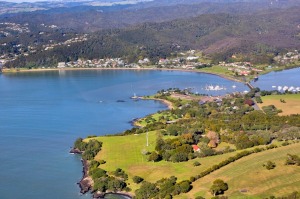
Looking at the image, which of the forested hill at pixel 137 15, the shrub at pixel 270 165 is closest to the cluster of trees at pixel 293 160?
the shrub at pixel 270 165

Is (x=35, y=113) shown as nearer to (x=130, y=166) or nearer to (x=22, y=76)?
(x=130, y=166)

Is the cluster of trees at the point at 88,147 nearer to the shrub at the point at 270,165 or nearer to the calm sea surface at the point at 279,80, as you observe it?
the shrub at the point at 270,165

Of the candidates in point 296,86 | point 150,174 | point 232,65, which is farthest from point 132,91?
point 150,174

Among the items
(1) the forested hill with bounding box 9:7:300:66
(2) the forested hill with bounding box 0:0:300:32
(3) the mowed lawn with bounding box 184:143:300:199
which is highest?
(2) the forested hill with bounding box 0:0:300:32

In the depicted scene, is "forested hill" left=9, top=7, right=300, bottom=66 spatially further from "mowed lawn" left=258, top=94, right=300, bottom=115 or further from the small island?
the small island

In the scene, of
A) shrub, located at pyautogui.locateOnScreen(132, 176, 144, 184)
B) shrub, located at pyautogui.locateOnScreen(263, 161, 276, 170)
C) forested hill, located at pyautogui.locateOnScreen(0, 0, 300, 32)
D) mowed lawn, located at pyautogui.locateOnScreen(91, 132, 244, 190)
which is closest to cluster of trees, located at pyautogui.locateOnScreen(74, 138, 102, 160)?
mowed lawn, located at pyautogui.locateOnScreen(91, 132, 244, 190)

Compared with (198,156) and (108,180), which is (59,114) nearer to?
(198,156)
